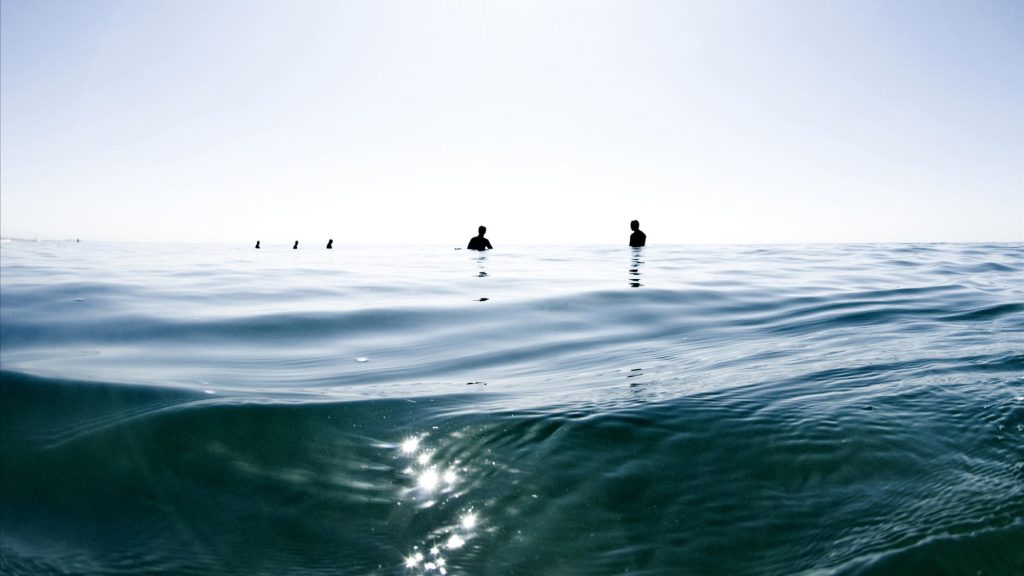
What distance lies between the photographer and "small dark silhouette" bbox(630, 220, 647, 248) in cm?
2195

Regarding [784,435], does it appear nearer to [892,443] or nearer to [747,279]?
[892,443]

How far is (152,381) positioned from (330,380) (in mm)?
1033

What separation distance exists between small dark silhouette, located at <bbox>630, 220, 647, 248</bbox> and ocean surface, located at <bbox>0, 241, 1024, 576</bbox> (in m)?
17.2

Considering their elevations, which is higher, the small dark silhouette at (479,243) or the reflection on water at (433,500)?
the small dark silhouette at (479,243)

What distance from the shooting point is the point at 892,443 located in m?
2.49

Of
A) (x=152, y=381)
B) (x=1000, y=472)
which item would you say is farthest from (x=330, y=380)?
(x=1000, y=472)

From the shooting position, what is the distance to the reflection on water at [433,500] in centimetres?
187

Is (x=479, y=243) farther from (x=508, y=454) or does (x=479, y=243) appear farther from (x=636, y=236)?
(x=508, y=454)

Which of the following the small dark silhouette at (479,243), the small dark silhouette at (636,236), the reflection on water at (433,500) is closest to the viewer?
the reflection on water at (433,500)

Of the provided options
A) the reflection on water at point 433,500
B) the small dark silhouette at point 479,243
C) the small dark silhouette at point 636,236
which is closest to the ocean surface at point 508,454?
the reflection on water at point 433,500

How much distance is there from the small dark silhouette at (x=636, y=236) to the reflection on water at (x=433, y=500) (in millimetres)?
20284

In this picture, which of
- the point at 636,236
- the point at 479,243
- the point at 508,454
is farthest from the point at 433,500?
the point at 636,236

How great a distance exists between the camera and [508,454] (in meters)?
2.49

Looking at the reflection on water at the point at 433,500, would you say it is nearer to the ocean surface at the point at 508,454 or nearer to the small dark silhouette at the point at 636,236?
the ocean surface at the point at 508,454
